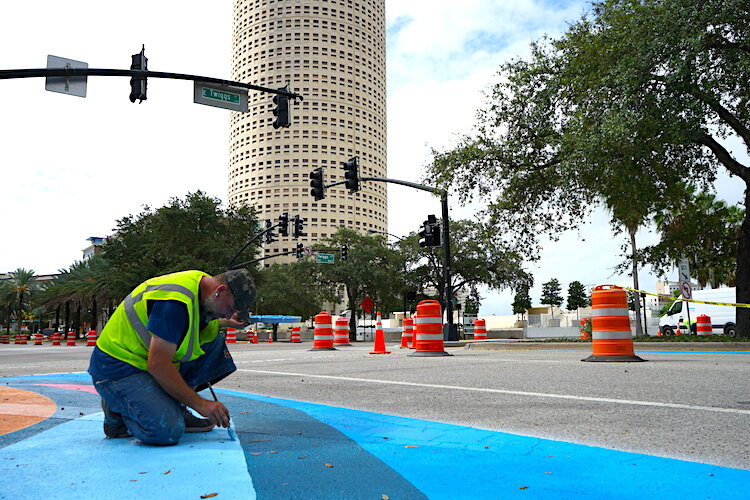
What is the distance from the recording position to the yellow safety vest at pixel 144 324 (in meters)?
3.29

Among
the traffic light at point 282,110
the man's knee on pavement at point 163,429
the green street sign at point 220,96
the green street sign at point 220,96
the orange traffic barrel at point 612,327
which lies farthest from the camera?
the traffic light at point 282,110

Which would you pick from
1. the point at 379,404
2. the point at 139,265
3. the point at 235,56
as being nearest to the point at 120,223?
the point at 139,265

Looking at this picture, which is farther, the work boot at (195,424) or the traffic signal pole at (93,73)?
the traffic signal pole at (93,73)

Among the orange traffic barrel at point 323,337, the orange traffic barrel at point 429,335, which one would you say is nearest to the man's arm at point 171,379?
the orange traffic barrel at point 429,335

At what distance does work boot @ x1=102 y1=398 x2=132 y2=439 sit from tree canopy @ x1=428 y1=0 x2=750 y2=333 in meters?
13.9

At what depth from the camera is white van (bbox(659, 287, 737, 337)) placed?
3356cm

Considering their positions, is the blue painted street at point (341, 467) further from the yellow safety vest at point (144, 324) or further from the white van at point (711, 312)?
the white van at point (711, 312)

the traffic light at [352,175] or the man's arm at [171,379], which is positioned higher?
the traffic light at [352,175]

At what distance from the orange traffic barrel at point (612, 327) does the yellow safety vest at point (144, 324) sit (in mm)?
8678

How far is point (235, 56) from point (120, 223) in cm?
11961

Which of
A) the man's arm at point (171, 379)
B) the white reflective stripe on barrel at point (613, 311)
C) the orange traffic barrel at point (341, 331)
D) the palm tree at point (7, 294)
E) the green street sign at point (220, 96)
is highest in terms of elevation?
the green street sign at point (220, 96)

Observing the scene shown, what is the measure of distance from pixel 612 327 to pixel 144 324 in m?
9.10

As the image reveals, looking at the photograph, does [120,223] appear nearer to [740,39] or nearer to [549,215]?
[549,215]

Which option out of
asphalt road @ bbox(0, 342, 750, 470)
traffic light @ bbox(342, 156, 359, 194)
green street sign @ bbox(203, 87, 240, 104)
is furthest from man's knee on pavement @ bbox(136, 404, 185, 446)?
traffic light @ bbox(342, 156, 359, 194)
